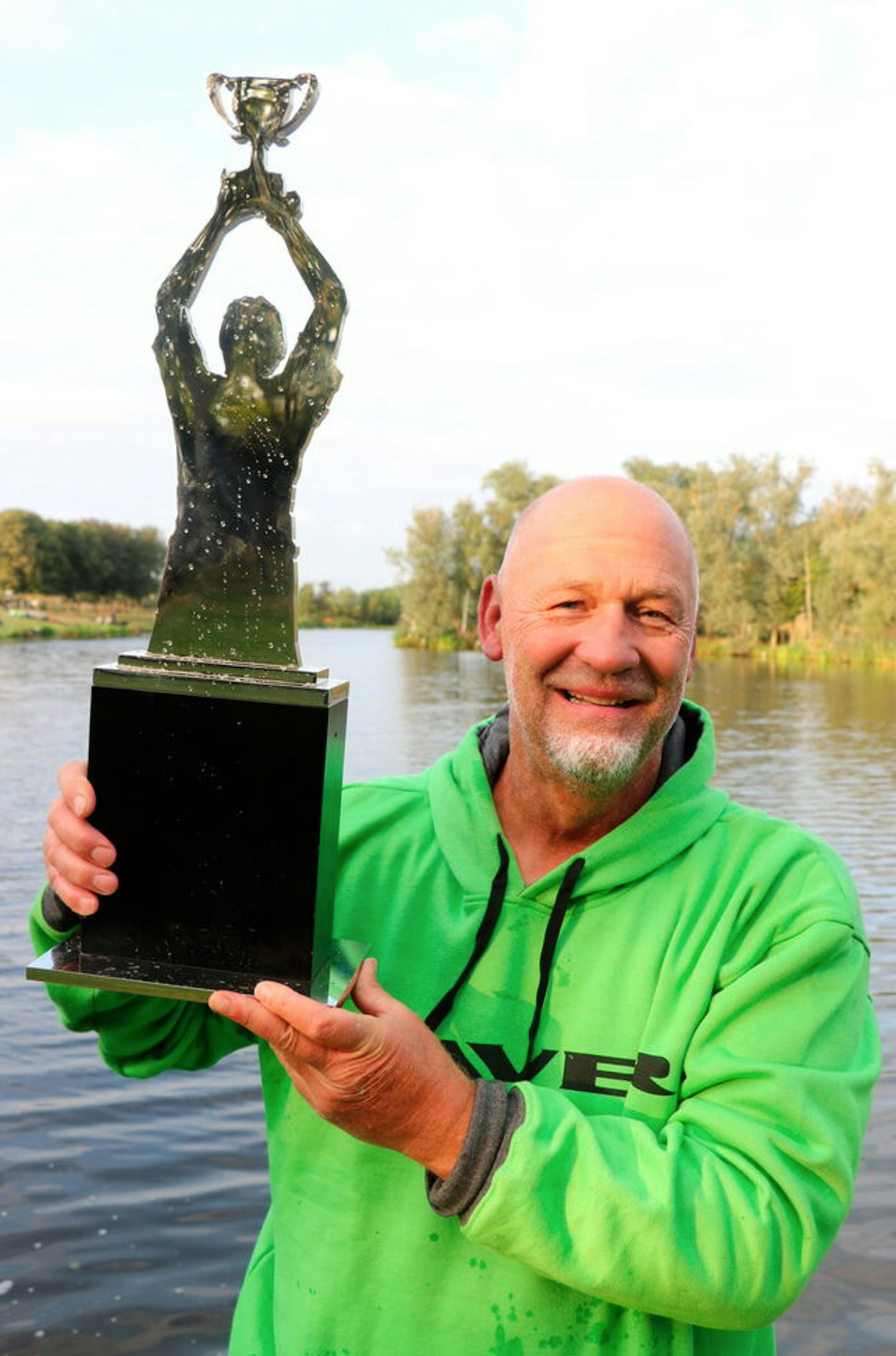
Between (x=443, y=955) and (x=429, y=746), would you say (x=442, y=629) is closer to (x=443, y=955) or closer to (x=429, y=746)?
(x=429, y=746)

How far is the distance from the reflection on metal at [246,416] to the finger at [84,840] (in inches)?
13.2

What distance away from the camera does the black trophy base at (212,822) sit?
2.20 metres

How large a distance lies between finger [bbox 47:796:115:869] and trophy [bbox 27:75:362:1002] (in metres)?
0.04

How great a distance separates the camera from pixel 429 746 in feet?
79.9

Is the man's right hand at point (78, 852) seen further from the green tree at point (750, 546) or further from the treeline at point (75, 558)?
the treeline at point (75, 558)

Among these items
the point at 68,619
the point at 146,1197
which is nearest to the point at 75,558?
the point at 68,619

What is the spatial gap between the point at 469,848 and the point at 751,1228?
0.84 meters

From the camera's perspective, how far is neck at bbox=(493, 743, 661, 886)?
2352 millimetres

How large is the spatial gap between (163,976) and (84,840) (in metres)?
0.27

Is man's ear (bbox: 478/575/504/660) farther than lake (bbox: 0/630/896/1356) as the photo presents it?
No

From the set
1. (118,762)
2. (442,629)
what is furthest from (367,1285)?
(442,629)

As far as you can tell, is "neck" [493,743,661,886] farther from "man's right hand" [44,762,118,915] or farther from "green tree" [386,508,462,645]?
"green tree" [386,508,462,645]

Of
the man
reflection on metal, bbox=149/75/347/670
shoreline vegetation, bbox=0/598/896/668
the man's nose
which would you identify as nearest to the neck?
the man

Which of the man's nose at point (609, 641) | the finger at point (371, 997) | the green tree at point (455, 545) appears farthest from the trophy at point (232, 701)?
the green tree at point (455, 545)
